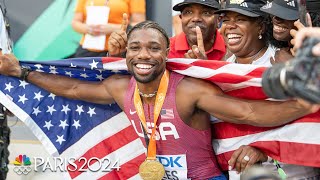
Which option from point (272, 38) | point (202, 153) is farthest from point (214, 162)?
point (272, 38)

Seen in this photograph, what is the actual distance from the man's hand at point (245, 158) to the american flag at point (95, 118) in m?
0.09

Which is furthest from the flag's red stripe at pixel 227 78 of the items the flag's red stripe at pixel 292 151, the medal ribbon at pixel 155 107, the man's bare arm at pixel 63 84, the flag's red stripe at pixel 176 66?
the man's bare arm at pixel 63 84

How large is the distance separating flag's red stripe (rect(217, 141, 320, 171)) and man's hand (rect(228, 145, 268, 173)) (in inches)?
2.3

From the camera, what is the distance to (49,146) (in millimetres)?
6082

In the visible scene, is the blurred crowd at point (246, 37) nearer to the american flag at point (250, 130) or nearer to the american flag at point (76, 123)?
the american flag at point (250, 130)

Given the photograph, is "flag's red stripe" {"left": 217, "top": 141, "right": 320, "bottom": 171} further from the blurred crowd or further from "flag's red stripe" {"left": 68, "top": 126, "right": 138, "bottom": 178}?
"flag's red stripe" {"left": 68, "top": 126, "right": 138, "bottom": 178}

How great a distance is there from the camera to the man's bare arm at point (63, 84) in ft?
18.6

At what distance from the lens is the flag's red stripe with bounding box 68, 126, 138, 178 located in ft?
19.2

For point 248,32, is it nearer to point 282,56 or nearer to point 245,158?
point 282,56

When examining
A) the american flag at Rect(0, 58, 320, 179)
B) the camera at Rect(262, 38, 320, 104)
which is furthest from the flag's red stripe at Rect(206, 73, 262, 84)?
the camera at Rect(262, 38, 320, 104)

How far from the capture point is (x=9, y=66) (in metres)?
5.80

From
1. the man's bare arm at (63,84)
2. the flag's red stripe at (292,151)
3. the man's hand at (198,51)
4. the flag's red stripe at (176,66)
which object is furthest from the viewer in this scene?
the man's bare arm at (63,84)

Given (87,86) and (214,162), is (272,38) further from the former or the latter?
(87,86)

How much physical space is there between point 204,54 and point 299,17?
0.91m
